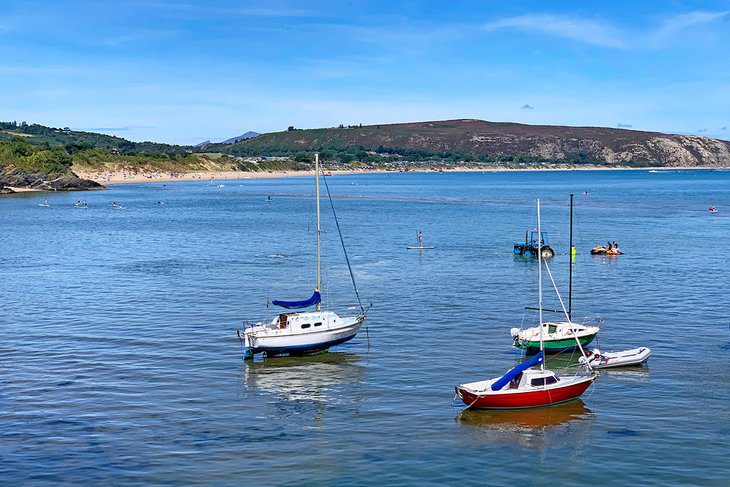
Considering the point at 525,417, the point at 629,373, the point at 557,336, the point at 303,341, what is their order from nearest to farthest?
1. the point at 525,417
2. the point at 629,373
3. the point at 303,341
4. the point at 557,336

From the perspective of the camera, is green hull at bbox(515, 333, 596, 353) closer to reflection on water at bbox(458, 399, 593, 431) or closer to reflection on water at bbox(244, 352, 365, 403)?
reflection on water at bbox(458, 399, 593, 431)

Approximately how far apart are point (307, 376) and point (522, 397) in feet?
37.6

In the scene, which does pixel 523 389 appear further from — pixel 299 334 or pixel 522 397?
pixel 299 334

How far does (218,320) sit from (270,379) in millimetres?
12875

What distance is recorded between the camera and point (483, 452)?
A: 30.0 m

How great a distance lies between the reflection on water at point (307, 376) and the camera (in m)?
37.3

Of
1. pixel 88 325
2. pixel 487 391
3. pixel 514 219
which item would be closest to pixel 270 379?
pixel 487 391

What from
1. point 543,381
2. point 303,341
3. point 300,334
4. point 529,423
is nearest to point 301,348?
point 303,341

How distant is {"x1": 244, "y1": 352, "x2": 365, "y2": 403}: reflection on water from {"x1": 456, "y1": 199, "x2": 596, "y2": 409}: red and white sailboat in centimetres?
630

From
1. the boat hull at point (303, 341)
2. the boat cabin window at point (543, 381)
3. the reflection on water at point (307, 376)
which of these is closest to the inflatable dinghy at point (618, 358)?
the boat cabin window at point (543, 381)

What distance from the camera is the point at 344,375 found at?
4031 centimetres

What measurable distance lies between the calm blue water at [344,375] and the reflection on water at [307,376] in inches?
6.6

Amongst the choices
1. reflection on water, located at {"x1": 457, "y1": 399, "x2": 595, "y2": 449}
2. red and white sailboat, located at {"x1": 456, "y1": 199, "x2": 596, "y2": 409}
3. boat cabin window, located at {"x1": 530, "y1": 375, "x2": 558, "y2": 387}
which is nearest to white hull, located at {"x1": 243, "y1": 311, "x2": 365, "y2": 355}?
red and white sailboat, located at {"x1": 456, "y1": 199, "x2": 596, "y2": 409}

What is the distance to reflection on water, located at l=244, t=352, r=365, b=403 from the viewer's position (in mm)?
37312
